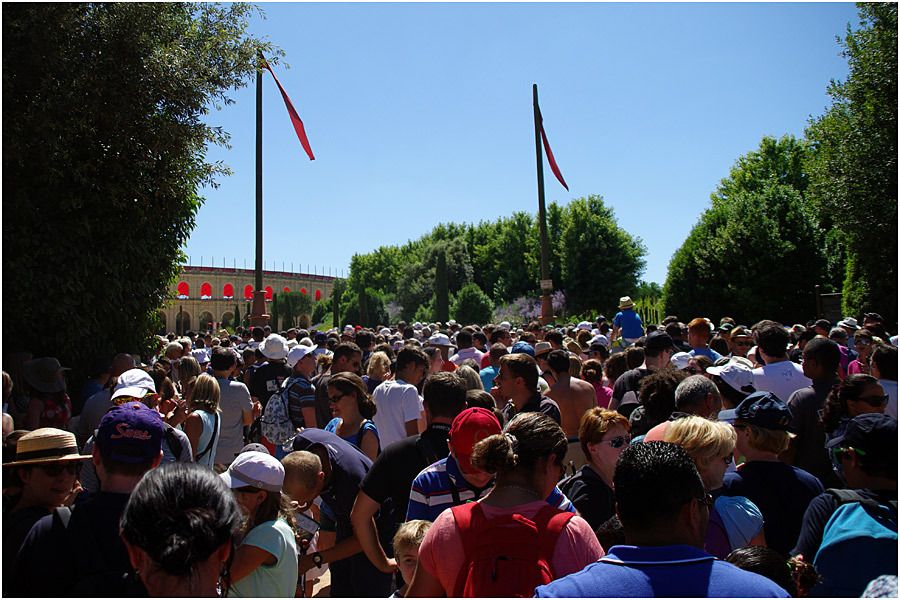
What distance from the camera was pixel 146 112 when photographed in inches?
364

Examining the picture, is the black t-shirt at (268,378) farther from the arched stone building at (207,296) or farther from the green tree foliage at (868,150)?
the arched stone building at (207,296)

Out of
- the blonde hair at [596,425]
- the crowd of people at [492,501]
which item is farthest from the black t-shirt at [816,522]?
the blonde hair at [596,425]

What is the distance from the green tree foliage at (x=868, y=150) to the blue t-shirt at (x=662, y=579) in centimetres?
1974

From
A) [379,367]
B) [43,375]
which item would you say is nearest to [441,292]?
[379,367]

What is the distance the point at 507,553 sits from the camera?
2.59 metres

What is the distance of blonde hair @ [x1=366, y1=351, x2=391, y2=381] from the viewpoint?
23.5 feet

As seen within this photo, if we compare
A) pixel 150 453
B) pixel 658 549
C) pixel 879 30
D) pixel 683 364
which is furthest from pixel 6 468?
pixel 879 30

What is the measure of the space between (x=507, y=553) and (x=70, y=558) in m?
1.63

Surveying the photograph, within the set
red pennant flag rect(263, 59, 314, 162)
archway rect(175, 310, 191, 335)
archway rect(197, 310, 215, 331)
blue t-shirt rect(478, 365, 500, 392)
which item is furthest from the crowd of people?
archway rect(197, 310, 215, 331)

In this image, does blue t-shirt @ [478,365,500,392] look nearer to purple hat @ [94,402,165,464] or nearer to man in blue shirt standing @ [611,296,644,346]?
man in blue shirt standing @ [611,296,644,346]

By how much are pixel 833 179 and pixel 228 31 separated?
1851 centimetres

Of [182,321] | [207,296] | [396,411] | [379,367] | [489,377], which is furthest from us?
[207,296]

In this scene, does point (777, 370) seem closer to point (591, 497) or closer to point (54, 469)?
point (591, 497)

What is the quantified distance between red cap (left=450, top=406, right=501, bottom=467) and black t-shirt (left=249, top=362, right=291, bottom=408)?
18.1 feet
